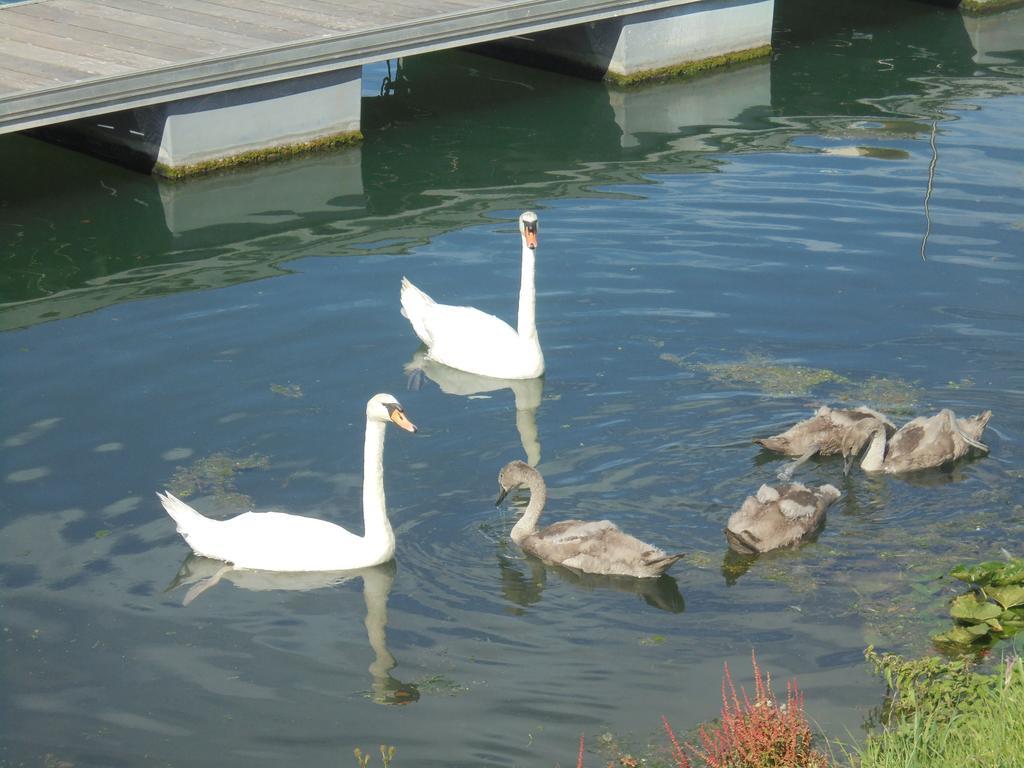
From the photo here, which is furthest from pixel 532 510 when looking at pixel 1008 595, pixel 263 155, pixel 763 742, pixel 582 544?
pixel 263 155

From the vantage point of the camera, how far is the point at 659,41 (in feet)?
58.9

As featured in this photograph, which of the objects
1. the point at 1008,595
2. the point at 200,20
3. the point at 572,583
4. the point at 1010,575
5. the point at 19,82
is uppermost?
the point at 200,20

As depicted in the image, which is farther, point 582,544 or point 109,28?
point 109,28

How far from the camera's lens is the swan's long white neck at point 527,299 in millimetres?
10680

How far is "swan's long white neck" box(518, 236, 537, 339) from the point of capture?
10680 mm

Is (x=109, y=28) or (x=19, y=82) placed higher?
(x=109, y=28)

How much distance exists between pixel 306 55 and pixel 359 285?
11.5ft

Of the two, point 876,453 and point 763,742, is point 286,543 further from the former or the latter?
point 876,453

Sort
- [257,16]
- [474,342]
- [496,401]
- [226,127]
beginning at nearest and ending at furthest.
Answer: [496,401] → [474,342] → [226,127] → [257,16]

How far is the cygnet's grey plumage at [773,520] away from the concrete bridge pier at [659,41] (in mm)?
10427

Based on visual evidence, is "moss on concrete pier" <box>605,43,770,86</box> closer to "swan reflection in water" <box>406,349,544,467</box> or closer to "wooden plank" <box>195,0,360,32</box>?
"wooden plank" <box>195,0,360,32</box>

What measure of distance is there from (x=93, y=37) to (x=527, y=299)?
696 centimetres

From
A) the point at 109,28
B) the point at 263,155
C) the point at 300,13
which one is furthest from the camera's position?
the point at 300,13

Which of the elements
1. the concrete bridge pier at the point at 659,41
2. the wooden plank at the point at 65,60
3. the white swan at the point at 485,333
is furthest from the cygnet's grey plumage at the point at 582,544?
the concrete bridge pier at the point at 659,41
